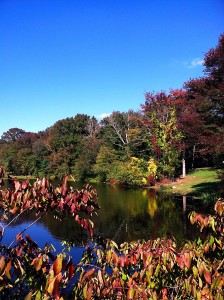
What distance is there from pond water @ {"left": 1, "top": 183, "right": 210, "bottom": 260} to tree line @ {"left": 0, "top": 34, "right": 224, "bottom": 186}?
4.31 metres

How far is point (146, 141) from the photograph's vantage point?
3503 cm

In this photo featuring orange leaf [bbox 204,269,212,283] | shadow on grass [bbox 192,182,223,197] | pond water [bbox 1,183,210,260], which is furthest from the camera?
shadow on grass [bbox 192,182,223,197]

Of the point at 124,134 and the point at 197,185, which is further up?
the point at 124,134

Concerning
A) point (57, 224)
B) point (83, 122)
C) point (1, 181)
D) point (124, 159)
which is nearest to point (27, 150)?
point (83, 122)

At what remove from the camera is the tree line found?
17.6 meters

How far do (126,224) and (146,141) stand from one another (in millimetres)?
20904

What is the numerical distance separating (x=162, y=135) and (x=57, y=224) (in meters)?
19.6

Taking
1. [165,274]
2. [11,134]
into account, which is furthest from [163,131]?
[11,134]

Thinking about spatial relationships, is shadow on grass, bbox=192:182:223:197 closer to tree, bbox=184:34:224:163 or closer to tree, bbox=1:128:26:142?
tree, bbox=184:34:224:163

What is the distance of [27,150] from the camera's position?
55.5m

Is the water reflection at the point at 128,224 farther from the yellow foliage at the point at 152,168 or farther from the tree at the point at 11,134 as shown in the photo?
the tree at the point at 11,134

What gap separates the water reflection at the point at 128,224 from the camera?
1275 centimetres

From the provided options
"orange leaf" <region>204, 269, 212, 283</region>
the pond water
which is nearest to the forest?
"orange leaf" <region>204, 269, 212, 283</region>

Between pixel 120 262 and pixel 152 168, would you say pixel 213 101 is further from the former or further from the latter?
pixel 120 262
